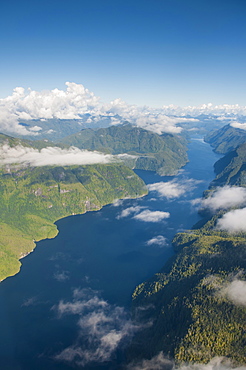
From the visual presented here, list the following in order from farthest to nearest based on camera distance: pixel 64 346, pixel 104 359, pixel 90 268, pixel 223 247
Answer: pixel 90 268 → pixel 223 247 → pixel 64 346 → pixel 104 359

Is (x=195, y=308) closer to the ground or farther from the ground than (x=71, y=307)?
farther from the ground

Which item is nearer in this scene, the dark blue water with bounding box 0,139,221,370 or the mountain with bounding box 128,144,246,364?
the mountain with bounding box 128,144,246,364

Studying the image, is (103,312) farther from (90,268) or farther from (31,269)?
(31,269)

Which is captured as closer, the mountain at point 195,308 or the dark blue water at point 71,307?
the mountain at point 195,308

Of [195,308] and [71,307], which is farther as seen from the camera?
[71,307]

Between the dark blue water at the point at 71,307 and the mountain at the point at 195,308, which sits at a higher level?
the mountain at the point at 195,308

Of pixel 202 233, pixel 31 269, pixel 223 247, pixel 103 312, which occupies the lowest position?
pixel 31 269

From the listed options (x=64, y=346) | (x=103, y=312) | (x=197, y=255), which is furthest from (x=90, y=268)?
(x=197, y=255)

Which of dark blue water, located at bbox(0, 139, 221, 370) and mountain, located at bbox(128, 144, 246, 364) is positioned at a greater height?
mountain, located at bbox(128, 144, 246, 364)
